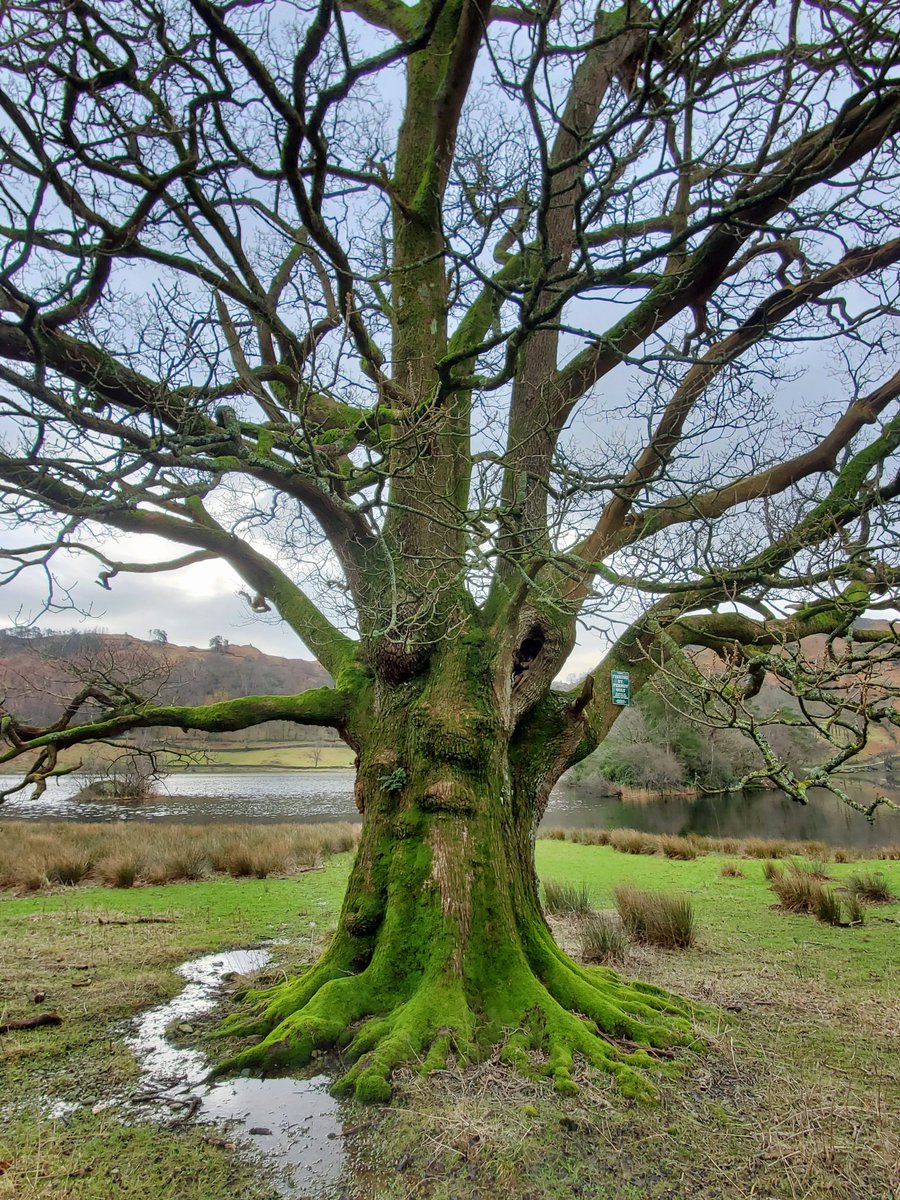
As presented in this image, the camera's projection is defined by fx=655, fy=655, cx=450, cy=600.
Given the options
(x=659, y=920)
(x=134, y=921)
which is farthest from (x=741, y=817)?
(x=134, y=921)

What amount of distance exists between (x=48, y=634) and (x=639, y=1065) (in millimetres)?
5769

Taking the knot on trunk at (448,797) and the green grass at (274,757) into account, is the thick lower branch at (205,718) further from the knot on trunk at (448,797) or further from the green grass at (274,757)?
the green grass at (274,757)

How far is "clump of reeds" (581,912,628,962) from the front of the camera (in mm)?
5434

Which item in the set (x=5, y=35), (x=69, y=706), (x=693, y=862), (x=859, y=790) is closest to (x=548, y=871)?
(x=693, y=862)

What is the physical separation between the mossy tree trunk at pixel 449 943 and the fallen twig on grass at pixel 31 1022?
3.50 feet

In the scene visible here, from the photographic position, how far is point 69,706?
461cm

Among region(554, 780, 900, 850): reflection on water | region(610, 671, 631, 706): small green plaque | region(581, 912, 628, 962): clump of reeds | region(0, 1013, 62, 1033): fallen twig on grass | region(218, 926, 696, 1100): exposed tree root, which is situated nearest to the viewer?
region(218, 926, 696, 1100): exposed tree root

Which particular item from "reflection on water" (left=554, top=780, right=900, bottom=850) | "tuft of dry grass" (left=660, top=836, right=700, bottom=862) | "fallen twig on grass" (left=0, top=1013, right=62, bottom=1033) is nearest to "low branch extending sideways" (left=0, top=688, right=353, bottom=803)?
"fallen twig on grass" (left=0, top=1013, right=62, bottom=1033)

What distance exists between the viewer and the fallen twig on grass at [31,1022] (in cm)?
379

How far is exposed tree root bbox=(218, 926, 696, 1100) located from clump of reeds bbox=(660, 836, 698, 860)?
10.2m

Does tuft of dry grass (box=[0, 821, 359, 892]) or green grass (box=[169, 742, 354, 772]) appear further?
green grass (box=[169, 742, 354, 772])

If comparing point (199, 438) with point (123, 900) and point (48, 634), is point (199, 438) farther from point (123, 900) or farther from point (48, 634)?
point (123, 900)

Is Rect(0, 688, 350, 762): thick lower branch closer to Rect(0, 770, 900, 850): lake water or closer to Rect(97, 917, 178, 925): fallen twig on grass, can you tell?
Rect(97, 917, 178, 925): fallen twig on grass

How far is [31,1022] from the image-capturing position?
3.86 m
